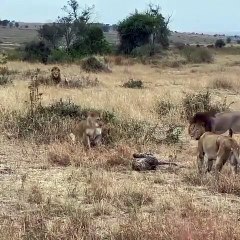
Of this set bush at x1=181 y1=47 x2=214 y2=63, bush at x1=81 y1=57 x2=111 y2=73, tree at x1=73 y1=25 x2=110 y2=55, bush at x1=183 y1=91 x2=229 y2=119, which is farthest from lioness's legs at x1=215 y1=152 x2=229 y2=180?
bush at x1=181 y1=47 x2=214 y2=63

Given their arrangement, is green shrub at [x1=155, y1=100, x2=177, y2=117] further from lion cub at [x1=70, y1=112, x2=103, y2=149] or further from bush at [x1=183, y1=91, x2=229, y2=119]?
lion cub at [x1=70, y1=112, x2=103, y2=149]

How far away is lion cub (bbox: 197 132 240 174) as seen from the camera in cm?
848

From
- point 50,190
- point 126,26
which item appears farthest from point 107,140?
point 126,26

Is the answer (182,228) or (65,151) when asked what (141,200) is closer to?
(182,228)

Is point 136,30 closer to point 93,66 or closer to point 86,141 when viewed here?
point 93,66

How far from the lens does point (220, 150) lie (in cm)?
852

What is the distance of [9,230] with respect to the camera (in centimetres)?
569

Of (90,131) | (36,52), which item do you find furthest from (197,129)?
(36,52)

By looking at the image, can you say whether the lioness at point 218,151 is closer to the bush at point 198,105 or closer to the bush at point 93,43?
the bush at point 198,105

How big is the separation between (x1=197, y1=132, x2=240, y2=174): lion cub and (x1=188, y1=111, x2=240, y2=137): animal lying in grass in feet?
6.68

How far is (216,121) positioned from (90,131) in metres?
2.40

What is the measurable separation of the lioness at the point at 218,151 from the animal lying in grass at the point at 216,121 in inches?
74.7

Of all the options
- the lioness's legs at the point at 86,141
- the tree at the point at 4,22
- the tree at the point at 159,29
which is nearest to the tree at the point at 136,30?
the tree at the point at 159,29

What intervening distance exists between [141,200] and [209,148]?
1.97 metres
